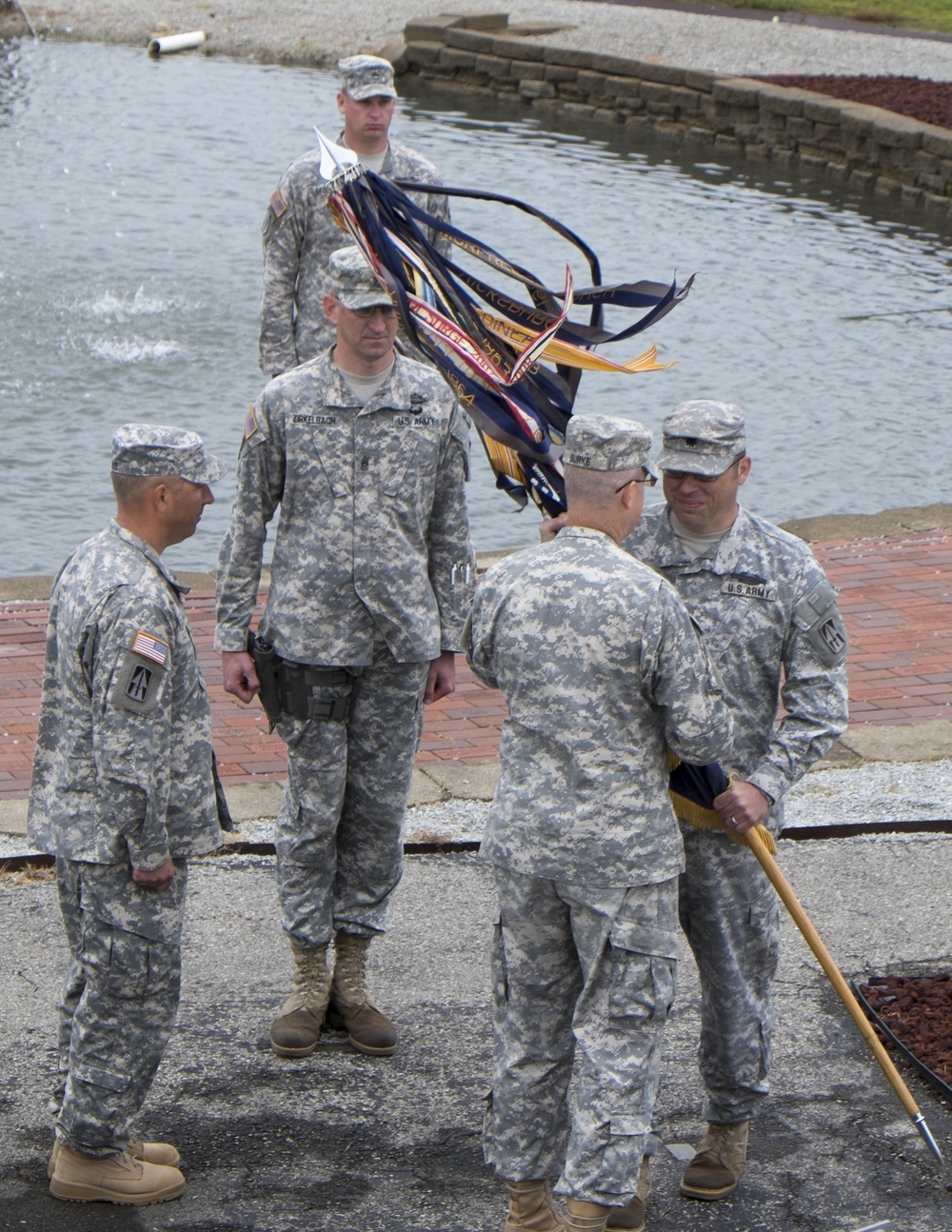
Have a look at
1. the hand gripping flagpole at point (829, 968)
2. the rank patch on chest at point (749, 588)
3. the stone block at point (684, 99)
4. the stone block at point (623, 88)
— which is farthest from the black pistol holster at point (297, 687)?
the stone block at point (623, 88)

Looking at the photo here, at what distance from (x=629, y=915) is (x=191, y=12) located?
1122 inches

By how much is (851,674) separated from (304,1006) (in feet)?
11.5

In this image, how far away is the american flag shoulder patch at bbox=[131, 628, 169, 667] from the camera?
13.8 feet

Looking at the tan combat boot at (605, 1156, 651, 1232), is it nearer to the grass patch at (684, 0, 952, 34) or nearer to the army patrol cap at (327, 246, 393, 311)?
the army patrol cap at (327, 246, 393, 311)

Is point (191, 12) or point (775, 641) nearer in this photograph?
point (775, 641)

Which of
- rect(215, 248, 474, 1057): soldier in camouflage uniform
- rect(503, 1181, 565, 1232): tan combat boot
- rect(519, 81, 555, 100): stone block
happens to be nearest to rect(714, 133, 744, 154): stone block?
rect(519, 81, 555, 100): stone block

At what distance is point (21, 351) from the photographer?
43.3 ft

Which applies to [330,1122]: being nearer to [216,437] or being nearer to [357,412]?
[357,412]

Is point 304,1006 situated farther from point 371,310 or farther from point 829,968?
point 371,310

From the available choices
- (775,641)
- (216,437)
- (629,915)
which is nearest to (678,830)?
(629,915)

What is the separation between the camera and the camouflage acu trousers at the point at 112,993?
4.37 metres

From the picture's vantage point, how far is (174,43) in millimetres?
26922

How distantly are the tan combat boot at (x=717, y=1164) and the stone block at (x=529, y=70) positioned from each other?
71.8 feet

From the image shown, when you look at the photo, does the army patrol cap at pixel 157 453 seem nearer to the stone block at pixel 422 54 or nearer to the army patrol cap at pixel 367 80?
the army patrol cap at pixel 367 80
